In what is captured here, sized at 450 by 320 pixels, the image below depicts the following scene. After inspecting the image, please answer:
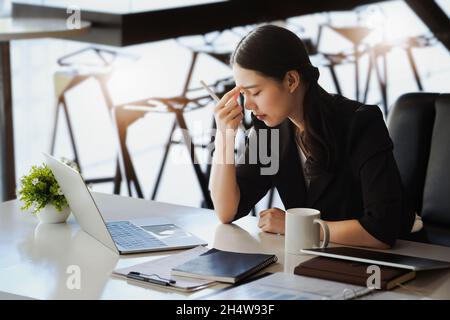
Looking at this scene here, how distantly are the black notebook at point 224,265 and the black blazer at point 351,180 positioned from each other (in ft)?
1.08

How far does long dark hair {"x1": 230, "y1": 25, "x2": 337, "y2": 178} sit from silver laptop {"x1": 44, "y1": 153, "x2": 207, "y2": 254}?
16.0 inches

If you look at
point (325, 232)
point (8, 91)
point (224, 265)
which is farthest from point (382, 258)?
point (8, 91)

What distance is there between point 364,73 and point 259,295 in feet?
17.5

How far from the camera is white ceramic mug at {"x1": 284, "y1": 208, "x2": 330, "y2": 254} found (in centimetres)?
171

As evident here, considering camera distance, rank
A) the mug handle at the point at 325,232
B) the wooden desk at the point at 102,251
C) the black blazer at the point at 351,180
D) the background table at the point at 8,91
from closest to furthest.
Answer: the wooden desk at the point at 102,251, the mug handle at the point at 325,232, the black blazer at the point at 351,180, the background table at the point at 8,91

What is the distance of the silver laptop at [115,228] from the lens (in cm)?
174

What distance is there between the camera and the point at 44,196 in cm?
196

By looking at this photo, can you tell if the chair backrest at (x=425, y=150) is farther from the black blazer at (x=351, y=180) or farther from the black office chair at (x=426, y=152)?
the black blazer at (x=351, y=180)

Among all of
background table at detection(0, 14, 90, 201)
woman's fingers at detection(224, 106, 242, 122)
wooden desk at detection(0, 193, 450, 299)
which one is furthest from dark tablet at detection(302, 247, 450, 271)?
background table at detection(0, 14, 90, 201)

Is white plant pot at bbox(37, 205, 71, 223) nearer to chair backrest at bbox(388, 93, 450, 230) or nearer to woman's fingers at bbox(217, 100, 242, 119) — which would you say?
woman's fingers at bbox(217, 100, 242, 119)

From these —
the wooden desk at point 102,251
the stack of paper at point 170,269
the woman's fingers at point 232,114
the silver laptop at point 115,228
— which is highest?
the woman's fingers at point 232,114

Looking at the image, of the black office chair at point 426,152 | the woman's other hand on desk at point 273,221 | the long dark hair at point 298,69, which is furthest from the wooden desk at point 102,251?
the black office chair at point 426,152

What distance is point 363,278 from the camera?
1.47 metres

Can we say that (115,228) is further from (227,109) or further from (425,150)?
(425,150)
